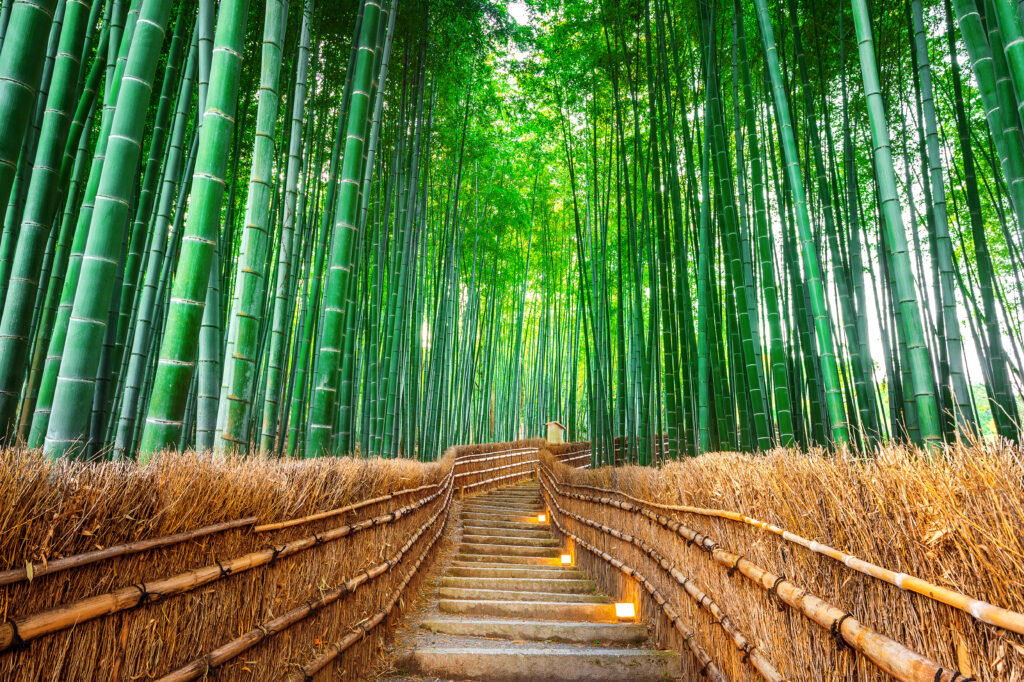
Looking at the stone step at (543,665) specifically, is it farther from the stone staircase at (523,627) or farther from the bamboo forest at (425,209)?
the bamboo forest at (425,209)

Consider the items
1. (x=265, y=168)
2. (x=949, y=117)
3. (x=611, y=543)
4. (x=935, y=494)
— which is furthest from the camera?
(x=949, y=117)

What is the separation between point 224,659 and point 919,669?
4.98 ft

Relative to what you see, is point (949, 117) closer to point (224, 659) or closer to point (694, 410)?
point (694, 410)

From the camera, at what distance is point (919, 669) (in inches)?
39.6

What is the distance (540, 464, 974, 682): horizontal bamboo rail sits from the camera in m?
1.00

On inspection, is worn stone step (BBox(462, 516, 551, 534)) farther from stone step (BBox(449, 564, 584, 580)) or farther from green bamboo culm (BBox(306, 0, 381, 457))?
green bamboo culm (BBox(306, 0, 381, 457))

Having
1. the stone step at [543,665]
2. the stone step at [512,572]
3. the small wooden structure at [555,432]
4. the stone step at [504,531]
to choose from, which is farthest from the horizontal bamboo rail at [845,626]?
the small wooden structure at [555,432]

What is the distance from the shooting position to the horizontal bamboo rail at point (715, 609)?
1.69 m

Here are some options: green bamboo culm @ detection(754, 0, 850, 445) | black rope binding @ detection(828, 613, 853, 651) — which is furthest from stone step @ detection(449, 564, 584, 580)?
black rope binding @ detection(828, 613, 853, 651)

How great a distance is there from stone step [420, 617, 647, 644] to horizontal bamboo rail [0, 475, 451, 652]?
1.38 metres

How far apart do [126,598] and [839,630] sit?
1.49 meters

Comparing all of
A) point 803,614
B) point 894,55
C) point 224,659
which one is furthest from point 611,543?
point 894,55

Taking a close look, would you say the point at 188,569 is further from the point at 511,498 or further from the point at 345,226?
the point at 511,498

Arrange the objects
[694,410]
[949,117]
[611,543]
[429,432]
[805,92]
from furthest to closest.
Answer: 1. [429,432]
2. [949,117]
3. [694,410]
4. [611,543]
5. [805,92]
